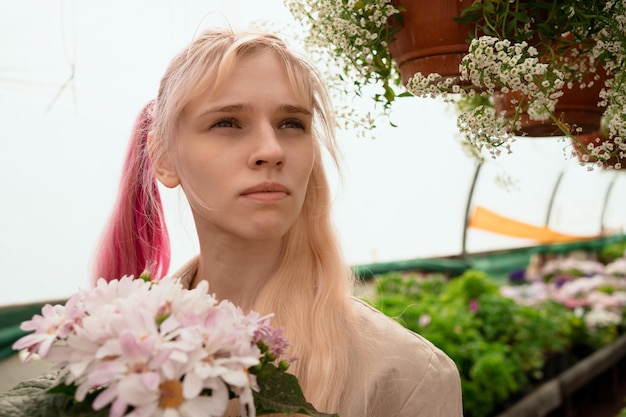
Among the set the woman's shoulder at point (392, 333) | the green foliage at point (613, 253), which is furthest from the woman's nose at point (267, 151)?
the green foliage at point (613, 253)

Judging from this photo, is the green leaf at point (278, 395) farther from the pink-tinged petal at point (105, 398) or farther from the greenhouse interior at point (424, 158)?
the greenhouse interior at point (424, 158)

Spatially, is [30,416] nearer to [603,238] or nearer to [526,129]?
[526,129]

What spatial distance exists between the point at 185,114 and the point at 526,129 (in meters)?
0.70

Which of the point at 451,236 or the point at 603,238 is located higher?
the point at 451,236

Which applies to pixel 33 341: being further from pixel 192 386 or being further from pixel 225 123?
pixel 225 123

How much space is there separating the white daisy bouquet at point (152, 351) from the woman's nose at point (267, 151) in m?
Answer: 0.42

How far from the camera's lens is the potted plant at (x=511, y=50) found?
44.6 inches

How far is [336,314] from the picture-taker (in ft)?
4.79

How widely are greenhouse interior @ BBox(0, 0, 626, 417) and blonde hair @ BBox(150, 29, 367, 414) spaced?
0.20 ft

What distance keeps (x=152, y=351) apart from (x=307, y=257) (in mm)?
810

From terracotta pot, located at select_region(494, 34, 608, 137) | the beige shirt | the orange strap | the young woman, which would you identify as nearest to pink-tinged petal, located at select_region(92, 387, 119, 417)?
the young woman

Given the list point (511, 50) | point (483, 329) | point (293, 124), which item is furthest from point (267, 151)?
point (483, 329)

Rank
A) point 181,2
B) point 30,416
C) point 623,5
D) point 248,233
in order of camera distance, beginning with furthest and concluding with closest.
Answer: point 181,2, point 248,233, point 623,5, point 30,416

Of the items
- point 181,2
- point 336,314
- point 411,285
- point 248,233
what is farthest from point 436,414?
point 411,285
